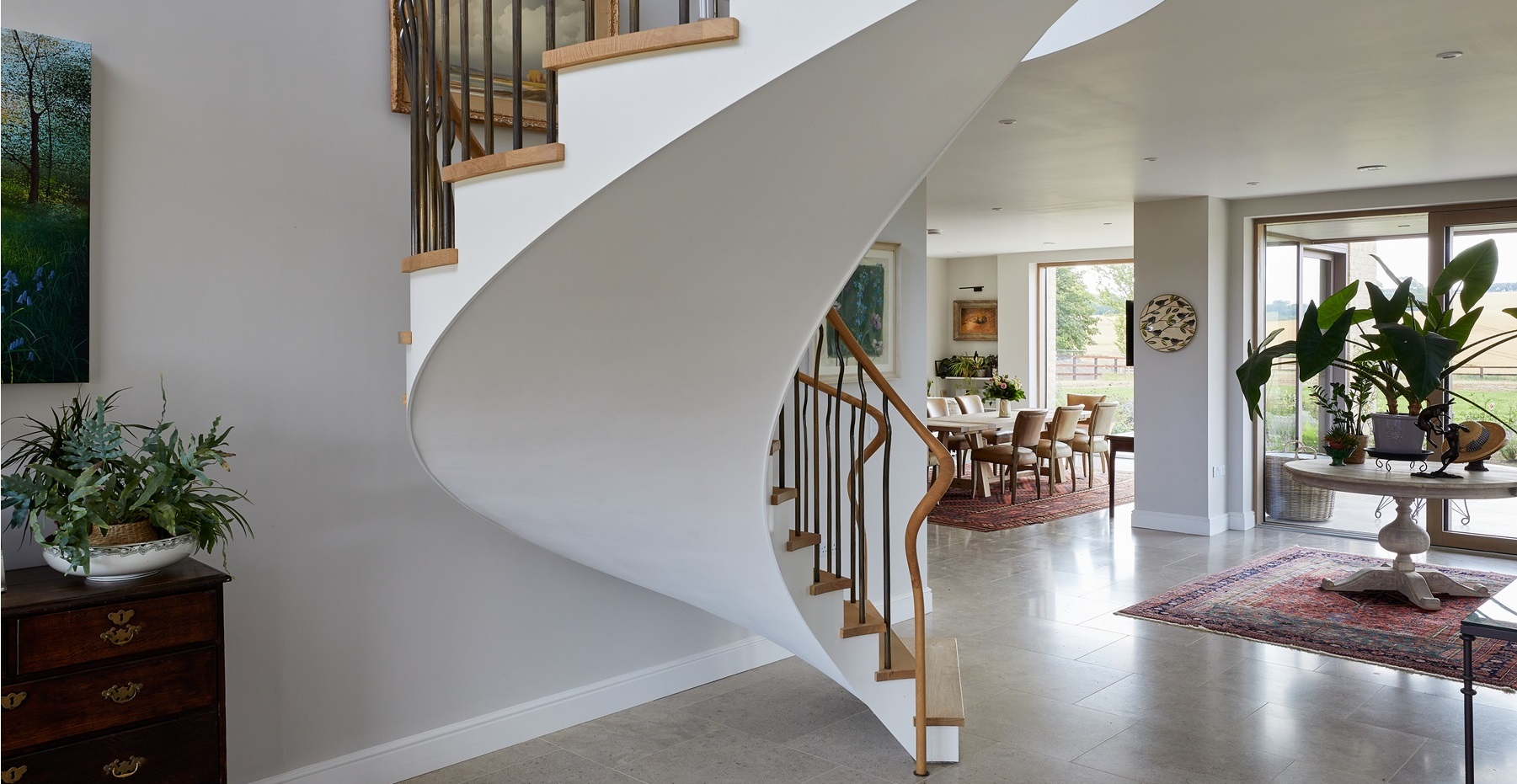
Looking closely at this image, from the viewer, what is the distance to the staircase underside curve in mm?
1536

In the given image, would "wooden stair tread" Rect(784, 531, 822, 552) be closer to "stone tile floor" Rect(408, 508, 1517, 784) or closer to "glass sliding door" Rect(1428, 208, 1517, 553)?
"stone tile floor" Rect(408, 508, 1517, 784)

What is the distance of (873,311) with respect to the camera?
15.9ft

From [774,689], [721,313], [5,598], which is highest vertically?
[721,313]

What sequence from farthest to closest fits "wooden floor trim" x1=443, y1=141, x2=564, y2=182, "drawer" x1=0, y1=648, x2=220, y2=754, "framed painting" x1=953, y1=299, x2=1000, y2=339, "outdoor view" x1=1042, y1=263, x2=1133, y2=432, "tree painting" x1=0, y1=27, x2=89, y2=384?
"framed painting" x1=953, y1=299, x2=1000, y2=339 → "outdoor view" x1=1042, y1=263, x2=1133, y2=432 → "tree painting" x1=0, y1=27, x2=89, y2=384 → "drawer" x1=0, y1=648, x2=220, y2=754 → "wooden floor trim" x1=443, y1=141, x2=564, y2=182

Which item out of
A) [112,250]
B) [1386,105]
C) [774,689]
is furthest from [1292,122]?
[112,250]

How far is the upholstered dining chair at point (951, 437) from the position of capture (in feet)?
29.8

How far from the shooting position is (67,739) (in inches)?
89.7

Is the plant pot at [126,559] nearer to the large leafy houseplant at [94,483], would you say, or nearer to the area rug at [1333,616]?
the large leafy houseplant at [94,483]

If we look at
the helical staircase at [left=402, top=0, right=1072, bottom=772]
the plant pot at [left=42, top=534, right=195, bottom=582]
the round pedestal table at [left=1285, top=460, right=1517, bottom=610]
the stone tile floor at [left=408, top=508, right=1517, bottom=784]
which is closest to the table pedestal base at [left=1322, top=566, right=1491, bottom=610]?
the round pedestal table at [left=1285, top=460, right=1517, bottom=610]

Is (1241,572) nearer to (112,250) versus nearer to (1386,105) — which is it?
(1386,105)

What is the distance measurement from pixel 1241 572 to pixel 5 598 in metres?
6.07

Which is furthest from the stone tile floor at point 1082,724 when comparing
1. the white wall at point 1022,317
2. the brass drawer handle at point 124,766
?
the white wall at point 1022,317

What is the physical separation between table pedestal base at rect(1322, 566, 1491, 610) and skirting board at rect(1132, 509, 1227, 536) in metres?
1.67

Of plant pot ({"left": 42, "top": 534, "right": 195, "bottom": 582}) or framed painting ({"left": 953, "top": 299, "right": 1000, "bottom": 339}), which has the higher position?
framed painting ({"left": 953, "top": 299, "right": 1000, "bottom": 339})
